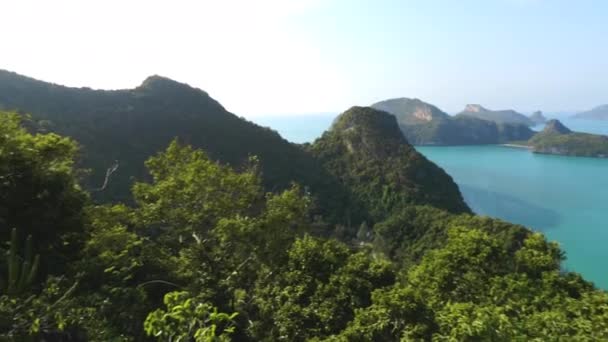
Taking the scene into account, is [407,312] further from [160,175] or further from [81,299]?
[160,175]

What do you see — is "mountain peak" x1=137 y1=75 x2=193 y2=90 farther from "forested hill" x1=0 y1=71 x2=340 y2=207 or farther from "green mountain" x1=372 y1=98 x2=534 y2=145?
"green mountain" x1=372 y1=98 x2=534 y2=145

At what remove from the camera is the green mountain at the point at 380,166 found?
4484cm

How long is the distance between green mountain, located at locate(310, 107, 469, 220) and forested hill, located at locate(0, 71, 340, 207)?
466 centimetres

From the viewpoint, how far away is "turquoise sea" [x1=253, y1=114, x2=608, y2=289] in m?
39.5

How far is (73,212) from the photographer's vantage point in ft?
18.5

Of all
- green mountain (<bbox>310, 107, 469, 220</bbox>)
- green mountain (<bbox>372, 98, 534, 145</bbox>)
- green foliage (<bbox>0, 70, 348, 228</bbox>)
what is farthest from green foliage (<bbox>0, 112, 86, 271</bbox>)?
green mountain (<bbox>372, 98, 534, 145</bbox>)

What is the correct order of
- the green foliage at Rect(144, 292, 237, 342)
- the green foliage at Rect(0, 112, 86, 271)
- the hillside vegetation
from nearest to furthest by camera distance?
1. the green foliage at Rect(144, 292, 237, 342)
2. the hillside vegetation
3. the green foliage at Rect(0, 112, 86, 271)

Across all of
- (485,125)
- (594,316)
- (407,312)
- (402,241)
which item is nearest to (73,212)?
(407,312)

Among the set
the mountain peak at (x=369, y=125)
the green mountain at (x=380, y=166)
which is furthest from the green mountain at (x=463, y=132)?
the green mountain at (x=380, y=166)

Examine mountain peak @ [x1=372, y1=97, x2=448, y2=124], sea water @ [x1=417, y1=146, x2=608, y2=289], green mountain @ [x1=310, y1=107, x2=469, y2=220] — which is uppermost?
mountain peak @ [x1=372, y1=97, x2=448, y2=124]

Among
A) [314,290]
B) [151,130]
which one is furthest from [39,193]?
[151,130]

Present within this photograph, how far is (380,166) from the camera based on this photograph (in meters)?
50.2

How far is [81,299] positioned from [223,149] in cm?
3898

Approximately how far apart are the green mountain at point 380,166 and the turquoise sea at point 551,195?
9557 mm
